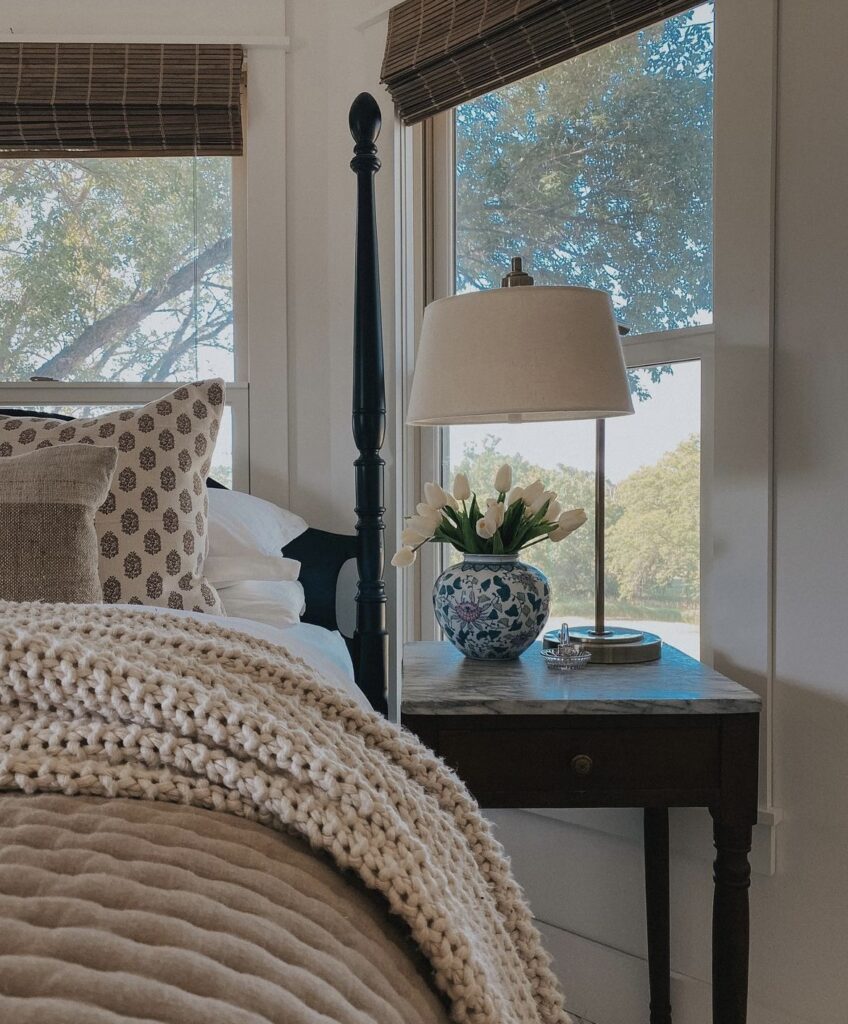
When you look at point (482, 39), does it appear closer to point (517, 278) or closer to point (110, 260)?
point (517, 278)

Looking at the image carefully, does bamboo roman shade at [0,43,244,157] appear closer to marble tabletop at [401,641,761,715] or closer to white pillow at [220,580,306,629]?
white pillow at [220,580,306,629]

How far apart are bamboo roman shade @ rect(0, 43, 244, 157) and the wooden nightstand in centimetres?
164

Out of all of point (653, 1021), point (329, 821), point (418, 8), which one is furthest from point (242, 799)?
point (418, 8)

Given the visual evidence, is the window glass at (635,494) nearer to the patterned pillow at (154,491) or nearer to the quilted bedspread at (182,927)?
the patterned pillow at (154,491)

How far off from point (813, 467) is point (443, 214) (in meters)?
1.13

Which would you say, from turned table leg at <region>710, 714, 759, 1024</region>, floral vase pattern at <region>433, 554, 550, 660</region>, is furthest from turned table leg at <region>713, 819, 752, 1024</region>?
floral vase pattern at <region>433, 554, 550, 660</region>

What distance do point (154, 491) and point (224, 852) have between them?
3.72ft

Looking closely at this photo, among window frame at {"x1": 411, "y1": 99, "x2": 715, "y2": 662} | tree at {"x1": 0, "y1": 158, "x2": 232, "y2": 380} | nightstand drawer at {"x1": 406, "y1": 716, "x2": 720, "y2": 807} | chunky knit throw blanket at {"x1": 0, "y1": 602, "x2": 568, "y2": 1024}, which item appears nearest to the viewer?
chunky knit throw blanket at {"x1": 0, "y1": 602, "x2": 568, "y2": 1024}

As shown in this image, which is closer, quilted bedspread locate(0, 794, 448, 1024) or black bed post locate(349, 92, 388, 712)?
quilted bedspread locate(0, 794, 448, 1024)

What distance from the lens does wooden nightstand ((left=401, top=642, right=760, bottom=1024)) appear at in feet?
4.61

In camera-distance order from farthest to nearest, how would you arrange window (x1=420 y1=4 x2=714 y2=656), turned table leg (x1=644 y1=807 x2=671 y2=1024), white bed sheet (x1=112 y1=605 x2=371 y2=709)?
window (x1=420 y1=4 x2=714 y2=656) < turned table leg (x1=644 y1=807 x2=671 y2=1024) < white bed sheet (x1=112 y1=605 x2=371 y2=709)

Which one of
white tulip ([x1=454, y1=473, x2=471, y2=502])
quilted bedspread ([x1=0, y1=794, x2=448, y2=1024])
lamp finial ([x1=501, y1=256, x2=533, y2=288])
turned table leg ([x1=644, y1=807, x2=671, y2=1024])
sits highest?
lamp finial ([x1=501, y1=256, x2=533, y2=288])

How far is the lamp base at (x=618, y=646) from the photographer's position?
1638mm

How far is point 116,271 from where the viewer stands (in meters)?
2.44
